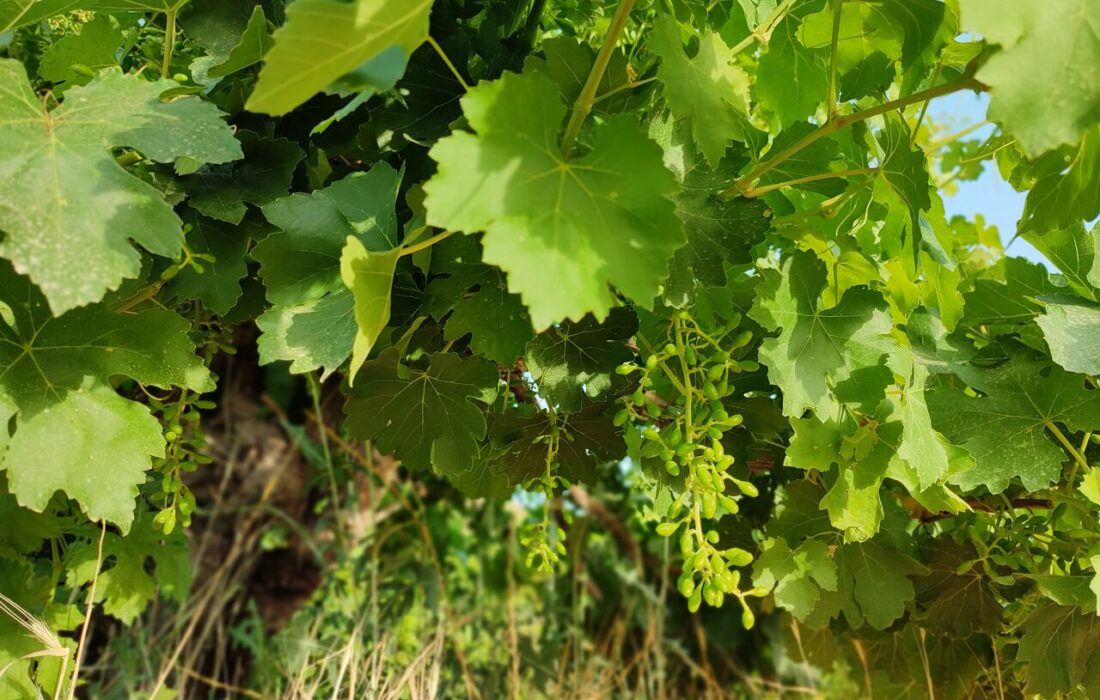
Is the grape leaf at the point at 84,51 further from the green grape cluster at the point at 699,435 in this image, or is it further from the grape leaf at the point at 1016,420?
the grape leaf at the point at 1016,420

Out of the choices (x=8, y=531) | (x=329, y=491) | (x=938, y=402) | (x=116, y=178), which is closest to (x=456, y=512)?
(x=329, y=491)

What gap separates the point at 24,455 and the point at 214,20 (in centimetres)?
41

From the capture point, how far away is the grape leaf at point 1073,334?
2.47 ft

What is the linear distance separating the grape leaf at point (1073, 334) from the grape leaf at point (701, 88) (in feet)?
1.13

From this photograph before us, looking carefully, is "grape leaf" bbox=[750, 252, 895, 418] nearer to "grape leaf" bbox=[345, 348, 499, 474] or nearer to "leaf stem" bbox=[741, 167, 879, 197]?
"leaf stem" bbox=[741, 167, 879, 197]

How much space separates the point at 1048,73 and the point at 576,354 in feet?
1.42

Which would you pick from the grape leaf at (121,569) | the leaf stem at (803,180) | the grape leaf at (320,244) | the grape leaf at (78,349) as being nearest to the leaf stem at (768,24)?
the leaf stem at (803,180)

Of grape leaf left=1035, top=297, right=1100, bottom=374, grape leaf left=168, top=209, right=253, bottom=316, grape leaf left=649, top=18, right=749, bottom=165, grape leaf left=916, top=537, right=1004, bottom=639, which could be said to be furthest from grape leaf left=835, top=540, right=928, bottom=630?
grape leaf left=168, top=209, right=253, bottom=316

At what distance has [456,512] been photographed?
230 centimetres

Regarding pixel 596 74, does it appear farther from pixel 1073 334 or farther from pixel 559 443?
pixel 1073 334

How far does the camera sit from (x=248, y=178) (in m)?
0.76

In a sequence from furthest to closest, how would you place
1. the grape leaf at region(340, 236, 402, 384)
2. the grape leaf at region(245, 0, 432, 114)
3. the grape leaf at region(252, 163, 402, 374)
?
the grape leaf at region(252, 163, 402, 374)
the grape leaf at region(340, 236, 402, 384)
the grape leaf at region(245, 0, 432, 114)

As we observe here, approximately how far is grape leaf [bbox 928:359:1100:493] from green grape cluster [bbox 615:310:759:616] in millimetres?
221

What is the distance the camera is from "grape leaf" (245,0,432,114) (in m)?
0.49
